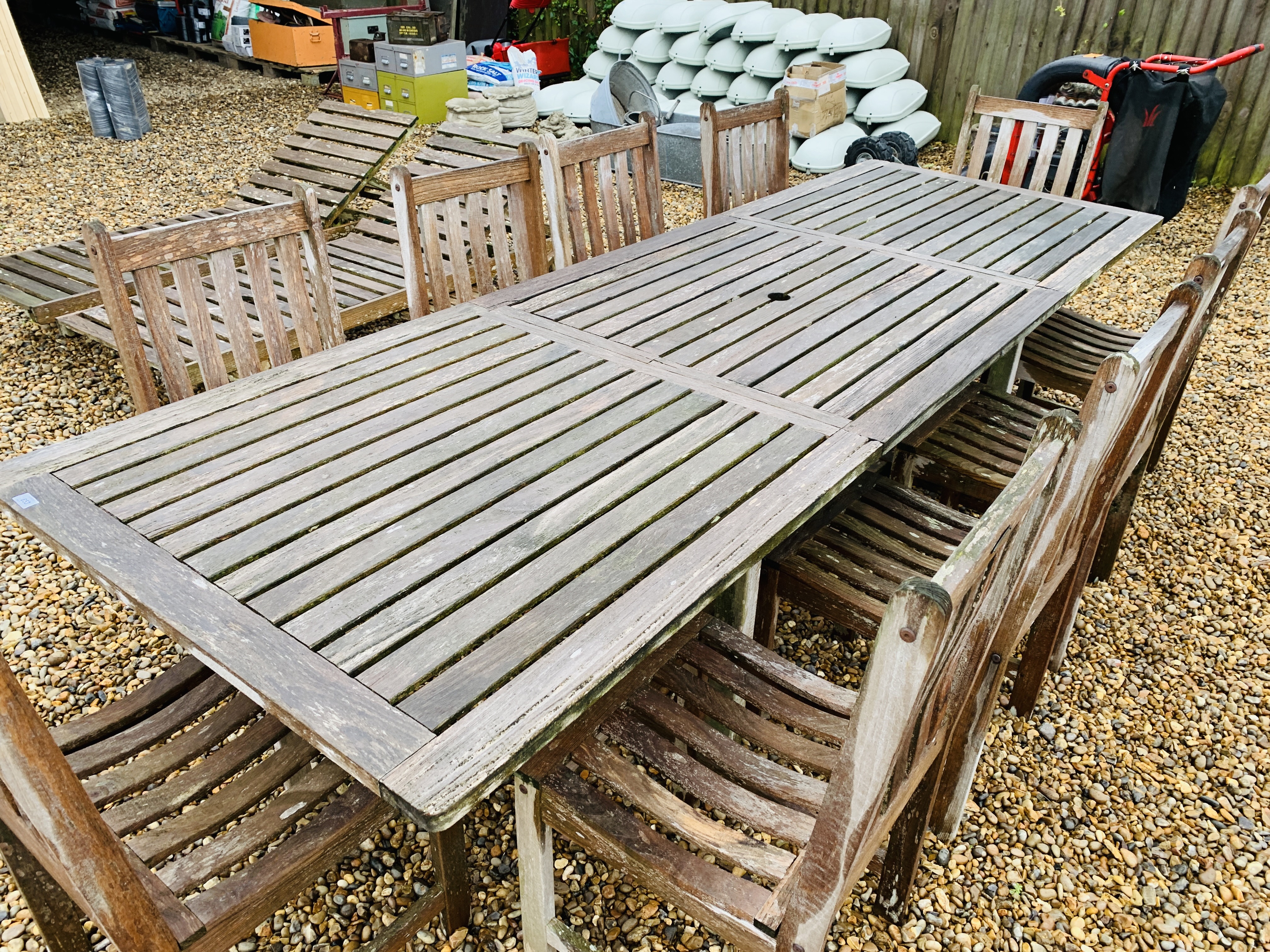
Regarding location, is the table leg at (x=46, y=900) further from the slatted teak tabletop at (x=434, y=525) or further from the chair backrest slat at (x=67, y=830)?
the slatted teak tabletop at (x=434, y=525)

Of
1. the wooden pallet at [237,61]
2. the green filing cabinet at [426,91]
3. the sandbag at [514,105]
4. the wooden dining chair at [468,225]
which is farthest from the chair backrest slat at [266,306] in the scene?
the wooden pallet at [237,61]

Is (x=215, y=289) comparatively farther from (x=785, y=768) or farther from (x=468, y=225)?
(x=785, y=768)

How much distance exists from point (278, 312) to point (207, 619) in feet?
3.69

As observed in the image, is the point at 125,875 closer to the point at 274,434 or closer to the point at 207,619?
the point at 207,619

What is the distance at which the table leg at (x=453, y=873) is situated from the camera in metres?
1.65

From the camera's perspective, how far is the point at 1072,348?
123 inches

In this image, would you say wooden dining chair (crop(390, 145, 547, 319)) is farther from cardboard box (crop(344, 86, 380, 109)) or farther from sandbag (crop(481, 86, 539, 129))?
cardboard box (crop(344, 86, 380, 109))

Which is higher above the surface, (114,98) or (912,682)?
(912,682)

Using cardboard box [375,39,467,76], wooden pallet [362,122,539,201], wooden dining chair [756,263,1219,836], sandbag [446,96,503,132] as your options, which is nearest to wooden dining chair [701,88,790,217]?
wooden pallet [362,122,539,201]

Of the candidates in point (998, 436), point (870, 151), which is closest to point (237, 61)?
point (870, 151)

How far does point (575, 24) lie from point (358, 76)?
98.3 inches

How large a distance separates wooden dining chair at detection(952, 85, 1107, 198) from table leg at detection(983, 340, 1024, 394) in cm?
100

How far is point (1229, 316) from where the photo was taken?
15.1 feet

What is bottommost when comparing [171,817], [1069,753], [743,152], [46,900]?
[1069,753]
